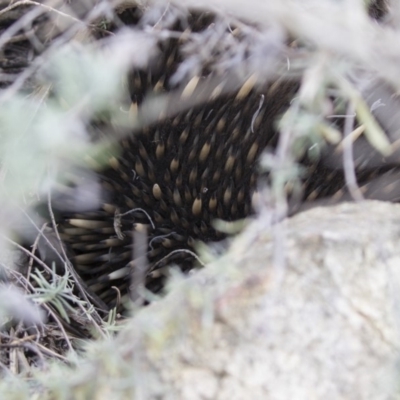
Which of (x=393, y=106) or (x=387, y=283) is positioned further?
(x=393, y=106)

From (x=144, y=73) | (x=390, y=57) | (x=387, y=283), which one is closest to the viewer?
(x=390, y=57)

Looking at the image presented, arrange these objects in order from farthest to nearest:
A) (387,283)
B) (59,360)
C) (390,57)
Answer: (59,360)
(387,283)
(390,57)

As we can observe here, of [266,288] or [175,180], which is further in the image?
[175,180]

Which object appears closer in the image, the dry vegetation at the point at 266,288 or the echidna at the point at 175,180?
the dry vegetation at the point at 266,288

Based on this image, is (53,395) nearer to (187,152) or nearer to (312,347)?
(312,347)

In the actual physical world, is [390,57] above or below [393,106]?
above

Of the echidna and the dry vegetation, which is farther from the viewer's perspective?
the echidna

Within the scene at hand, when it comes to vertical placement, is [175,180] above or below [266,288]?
below

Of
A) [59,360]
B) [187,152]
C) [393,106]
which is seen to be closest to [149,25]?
[187,152]
